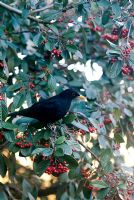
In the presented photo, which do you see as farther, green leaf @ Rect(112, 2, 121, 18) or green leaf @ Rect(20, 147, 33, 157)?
green leaf @ Rect(112, 2, 121, 18)

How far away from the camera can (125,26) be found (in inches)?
151

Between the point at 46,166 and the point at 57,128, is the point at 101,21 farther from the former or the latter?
the point at 46,166

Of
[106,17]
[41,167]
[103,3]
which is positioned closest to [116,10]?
[103,3]

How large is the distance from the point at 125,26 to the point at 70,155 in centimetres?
132

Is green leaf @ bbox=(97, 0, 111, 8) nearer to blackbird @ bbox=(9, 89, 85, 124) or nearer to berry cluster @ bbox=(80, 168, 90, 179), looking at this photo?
blackbird @ bbox=(9, 89, 85, 124)

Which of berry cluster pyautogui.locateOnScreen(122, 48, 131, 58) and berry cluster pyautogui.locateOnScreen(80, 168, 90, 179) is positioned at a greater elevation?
berry cluster pyautogui.locateOnScreen(122, 48, 131, 58)

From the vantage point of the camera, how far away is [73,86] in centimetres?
451

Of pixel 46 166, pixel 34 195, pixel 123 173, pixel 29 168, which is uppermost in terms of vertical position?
pixel 46 166

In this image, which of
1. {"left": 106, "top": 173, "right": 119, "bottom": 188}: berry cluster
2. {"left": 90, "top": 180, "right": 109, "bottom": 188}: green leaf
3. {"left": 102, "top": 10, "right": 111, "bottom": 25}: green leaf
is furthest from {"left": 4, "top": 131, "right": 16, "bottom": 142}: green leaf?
{"left": 102, "top": 10, "right": 111, "bottom": 25}: green leaf

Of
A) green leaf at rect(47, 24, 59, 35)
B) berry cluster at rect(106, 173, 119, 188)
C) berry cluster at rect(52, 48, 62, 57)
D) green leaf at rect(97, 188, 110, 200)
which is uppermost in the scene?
green leaf at rect(47, 24, 59, 35)

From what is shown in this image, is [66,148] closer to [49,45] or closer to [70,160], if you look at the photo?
[70,160]

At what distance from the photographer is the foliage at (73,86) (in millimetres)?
3319

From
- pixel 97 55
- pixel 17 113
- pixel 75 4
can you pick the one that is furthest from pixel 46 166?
pixel 97 55

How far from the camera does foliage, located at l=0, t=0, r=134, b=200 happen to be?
10.9ft
